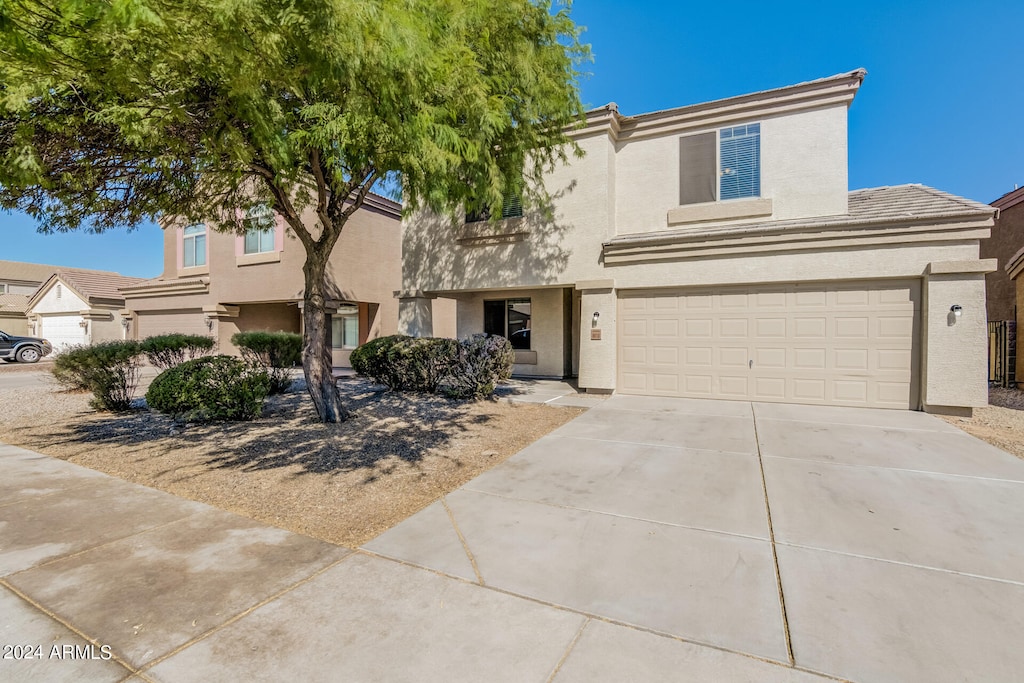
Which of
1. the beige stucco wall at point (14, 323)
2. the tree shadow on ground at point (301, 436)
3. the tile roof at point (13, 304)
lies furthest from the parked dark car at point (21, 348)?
the tree shadow on ground at point (301, 436)

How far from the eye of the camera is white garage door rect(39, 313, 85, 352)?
81.8 feet

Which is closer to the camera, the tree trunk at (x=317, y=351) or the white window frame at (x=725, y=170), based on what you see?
the tree trunk at (x=317, y=351)

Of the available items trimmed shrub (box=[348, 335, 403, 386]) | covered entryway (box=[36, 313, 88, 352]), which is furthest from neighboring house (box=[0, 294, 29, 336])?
trimmed shrub (box=[348, 335, 403, 386])

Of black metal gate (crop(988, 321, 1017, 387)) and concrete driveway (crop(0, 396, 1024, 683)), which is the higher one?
black metal gate (crop(988, 321, 1017, 387))

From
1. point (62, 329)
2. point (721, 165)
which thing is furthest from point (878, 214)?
point (62, 329)

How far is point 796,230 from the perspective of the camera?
9.24 metres

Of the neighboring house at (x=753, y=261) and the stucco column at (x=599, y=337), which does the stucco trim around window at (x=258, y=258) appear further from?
the stucco column at (x=599, y=337)

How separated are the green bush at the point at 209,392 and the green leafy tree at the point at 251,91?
283cm

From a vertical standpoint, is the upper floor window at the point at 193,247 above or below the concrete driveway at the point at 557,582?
above

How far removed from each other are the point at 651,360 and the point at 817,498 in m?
6.26

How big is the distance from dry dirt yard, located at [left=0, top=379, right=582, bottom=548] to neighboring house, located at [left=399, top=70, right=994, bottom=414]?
3.39 metres

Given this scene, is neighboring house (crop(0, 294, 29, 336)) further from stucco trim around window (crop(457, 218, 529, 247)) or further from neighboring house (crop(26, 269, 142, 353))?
stucco trim around window (crop(457, 218, 529, 247))

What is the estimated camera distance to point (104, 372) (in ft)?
28.8

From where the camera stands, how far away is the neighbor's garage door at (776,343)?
29.3 ft
